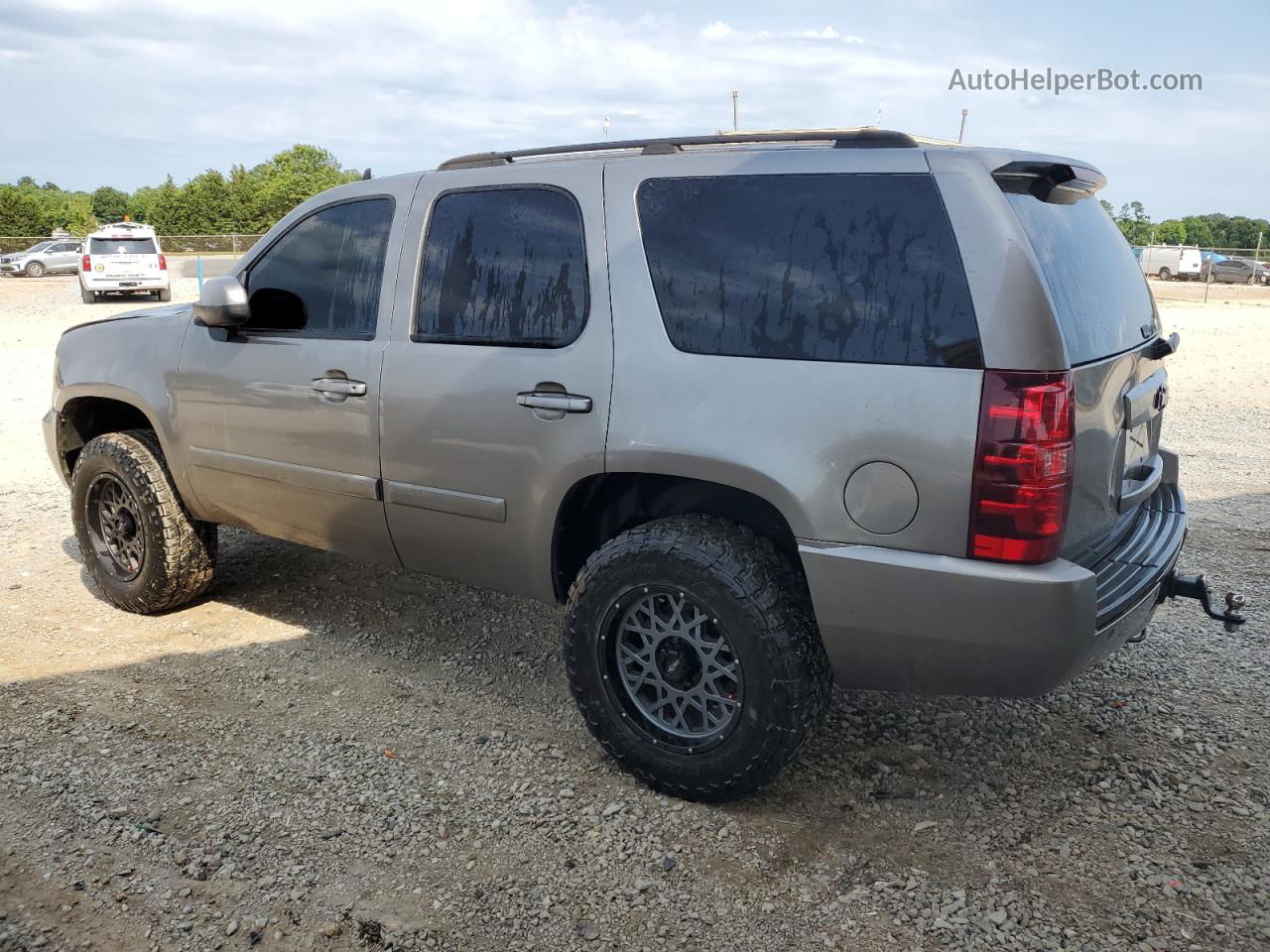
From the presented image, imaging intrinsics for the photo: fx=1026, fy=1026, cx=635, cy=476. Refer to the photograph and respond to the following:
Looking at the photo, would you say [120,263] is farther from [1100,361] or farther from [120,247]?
[1100,361]

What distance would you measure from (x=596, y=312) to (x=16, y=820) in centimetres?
236

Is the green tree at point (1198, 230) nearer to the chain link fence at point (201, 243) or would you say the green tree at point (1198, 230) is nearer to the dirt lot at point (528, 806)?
the chain link fence at point (201, 243)

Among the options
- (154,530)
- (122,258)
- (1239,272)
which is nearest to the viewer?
(154,530)

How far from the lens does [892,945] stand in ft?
8.51

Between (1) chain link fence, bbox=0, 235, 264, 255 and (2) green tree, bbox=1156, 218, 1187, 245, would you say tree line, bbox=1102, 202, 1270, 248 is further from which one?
(1) chain link fence, bbox=0, 235, 264, 255

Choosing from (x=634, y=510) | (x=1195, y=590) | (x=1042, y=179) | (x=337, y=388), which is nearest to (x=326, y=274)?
(x=337, y=388)

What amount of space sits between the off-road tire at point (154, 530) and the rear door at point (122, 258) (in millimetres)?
22133

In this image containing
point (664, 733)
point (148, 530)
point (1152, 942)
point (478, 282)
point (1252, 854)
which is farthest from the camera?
point (148, 530)

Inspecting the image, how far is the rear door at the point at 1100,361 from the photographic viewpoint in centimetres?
278

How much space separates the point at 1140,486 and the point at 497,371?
2.14 meters

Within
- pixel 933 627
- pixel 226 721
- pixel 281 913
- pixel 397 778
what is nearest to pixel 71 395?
pixel 226 721

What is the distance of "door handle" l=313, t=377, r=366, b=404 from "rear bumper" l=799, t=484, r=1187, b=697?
1818mm

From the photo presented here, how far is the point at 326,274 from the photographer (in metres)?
4.04

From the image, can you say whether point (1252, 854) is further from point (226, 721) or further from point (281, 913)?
point (226, 721)
